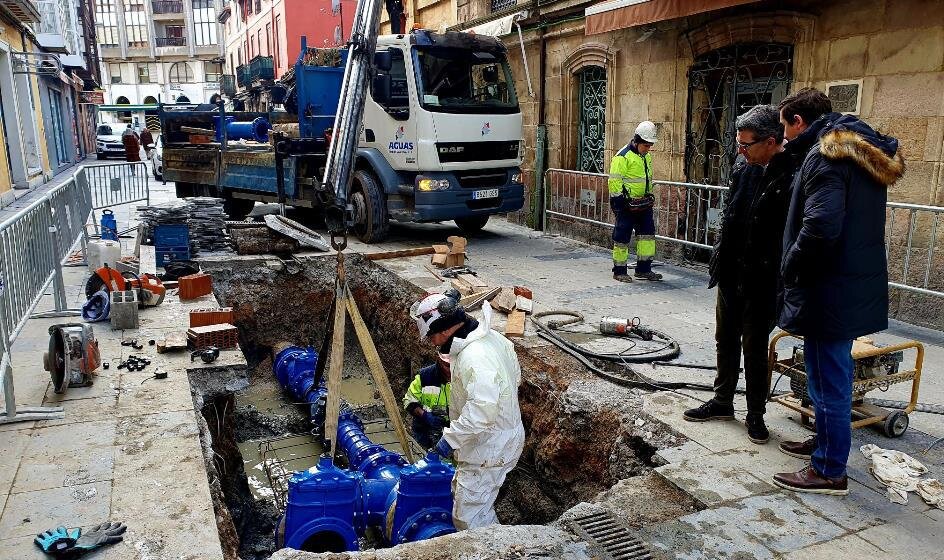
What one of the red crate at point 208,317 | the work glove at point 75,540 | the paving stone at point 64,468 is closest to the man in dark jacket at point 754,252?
the work glove at point 75,540

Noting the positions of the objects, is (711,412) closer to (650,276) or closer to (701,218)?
(650,276)

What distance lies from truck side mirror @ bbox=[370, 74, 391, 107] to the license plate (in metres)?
1.92

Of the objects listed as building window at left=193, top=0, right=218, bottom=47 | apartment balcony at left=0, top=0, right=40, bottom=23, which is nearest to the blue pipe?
apartment balcony at left=0, top=0, right=40, bottom=23

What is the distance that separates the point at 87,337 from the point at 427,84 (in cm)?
632

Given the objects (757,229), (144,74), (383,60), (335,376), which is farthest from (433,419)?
(144,74)

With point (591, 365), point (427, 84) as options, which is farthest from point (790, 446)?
point (427, 84)

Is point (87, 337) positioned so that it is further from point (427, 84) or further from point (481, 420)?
point (427, 84)

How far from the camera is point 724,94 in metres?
9.23

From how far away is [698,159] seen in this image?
9742mm

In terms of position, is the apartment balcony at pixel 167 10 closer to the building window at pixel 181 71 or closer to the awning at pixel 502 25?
the building window at pixel 181 71

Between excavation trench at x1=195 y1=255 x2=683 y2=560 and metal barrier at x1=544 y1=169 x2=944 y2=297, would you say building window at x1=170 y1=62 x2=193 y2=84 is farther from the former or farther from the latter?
excavation trench at x1=195 y1=255 x2=683 y2=560

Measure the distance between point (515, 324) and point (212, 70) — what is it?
204 feet

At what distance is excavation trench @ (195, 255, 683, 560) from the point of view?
4.76 m

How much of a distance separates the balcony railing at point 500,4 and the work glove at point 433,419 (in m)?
10.1
